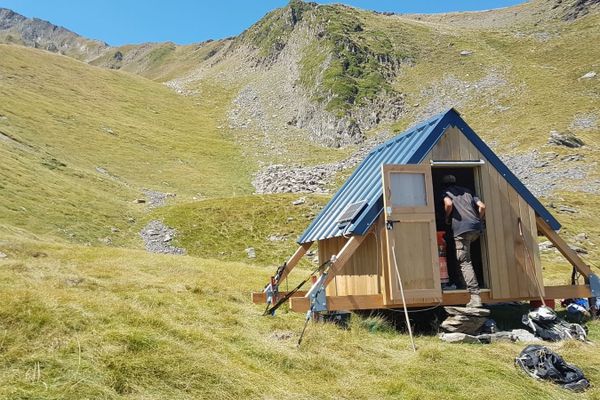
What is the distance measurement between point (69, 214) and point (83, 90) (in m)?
69.7

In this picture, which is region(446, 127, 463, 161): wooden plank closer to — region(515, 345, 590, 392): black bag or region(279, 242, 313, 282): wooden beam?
region(279, 242, 313, 282): wooden beam

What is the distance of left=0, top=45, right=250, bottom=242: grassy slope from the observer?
131 ft

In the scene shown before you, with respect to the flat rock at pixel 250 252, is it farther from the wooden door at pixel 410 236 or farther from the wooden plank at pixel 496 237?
the wooden door at pixel 410 236

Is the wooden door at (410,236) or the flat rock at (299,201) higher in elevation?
the flat rock at (299,201)

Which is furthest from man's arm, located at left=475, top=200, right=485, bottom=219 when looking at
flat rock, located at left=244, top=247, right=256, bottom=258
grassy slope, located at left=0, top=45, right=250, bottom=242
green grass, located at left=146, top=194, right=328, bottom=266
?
grassy slope, located at left=0, top=45, right=250, bottom=242

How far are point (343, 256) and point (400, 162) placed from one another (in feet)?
10.0

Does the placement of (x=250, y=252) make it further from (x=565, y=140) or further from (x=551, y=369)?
(x=565, y=140)

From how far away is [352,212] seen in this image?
12.5 m

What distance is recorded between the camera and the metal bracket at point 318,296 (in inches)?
440

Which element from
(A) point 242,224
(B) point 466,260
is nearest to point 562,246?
(B) point 466,260

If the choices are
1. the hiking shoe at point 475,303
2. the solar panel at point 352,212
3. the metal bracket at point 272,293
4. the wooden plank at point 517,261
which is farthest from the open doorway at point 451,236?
the metal bracket at point 272,293

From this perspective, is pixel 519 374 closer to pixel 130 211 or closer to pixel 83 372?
pixel 83 372

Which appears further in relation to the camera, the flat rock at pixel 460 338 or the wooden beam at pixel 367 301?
the wooden beam at pixel 367 301

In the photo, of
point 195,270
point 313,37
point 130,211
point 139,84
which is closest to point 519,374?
point 195,270
